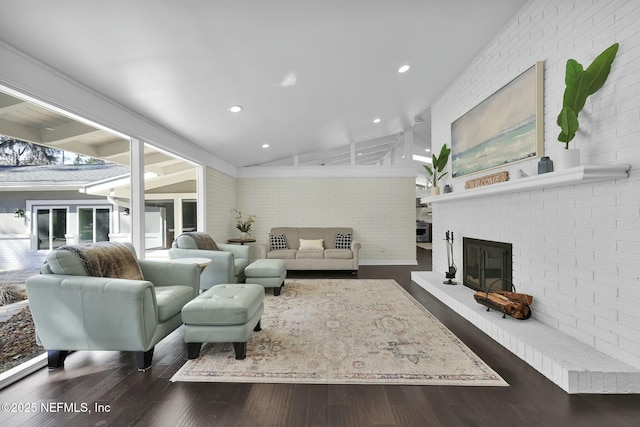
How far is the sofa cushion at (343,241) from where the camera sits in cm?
645

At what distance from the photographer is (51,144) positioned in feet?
8.84

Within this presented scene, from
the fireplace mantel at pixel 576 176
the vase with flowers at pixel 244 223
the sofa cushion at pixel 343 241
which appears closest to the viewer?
the fireplace mantel at pixel 576 176

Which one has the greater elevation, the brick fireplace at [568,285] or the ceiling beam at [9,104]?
the ceiling beam at [9,104]

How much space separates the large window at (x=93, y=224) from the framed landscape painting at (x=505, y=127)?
4383 mm

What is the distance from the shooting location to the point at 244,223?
7.17m

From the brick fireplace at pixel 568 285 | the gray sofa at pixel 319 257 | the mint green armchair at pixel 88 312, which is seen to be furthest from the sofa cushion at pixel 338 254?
the mint green armchair at pixel 88 312

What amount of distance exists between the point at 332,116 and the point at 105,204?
350 cm

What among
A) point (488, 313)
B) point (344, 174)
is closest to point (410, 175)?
point (344, 174)

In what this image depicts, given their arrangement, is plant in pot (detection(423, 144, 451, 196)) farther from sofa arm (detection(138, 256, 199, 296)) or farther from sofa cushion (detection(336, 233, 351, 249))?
sofa arm (detection(138, 256, 199, 296))

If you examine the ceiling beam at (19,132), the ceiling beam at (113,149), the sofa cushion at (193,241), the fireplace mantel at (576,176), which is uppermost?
the ceiling beam at (113,149)

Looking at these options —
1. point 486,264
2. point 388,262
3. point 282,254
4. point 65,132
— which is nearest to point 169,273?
point 65,132

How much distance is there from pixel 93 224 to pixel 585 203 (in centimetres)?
455

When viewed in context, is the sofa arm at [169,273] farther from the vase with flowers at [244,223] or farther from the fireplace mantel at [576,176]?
the vase with flowers at [244,223]

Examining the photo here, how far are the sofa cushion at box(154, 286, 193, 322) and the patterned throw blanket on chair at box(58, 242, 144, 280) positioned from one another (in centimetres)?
32
